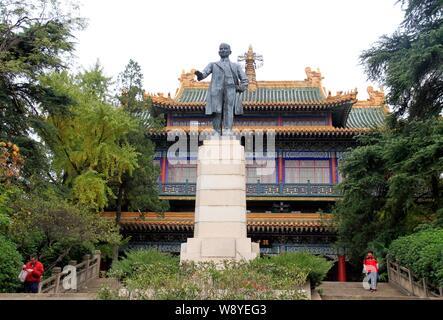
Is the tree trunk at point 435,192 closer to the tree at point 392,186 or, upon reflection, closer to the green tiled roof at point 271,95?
the tree at point 392,186

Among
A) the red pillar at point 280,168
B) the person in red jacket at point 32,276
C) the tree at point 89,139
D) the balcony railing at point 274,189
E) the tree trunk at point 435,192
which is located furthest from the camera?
the red pillar at point 280,168

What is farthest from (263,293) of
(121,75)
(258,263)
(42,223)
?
(121,75)

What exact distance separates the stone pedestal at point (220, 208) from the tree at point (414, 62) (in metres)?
6.47

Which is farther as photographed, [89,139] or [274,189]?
[274,189]

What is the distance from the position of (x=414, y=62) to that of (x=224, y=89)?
614 centimetres

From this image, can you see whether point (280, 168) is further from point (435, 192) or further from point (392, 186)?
point (392, 186)

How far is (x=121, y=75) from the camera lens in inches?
803

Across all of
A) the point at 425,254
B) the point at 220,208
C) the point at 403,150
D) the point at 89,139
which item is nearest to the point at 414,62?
the point at 403,150

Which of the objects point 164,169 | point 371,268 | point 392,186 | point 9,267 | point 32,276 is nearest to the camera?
point 32,276

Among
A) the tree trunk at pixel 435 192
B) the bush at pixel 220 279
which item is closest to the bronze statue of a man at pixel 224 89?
the bush at pixel 220 279

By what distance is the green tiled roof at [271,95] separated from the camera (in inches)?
1098

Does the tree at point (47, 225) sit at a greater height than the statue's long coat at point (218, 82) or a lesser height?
lesser

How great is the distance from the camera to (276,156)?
25625 millimetres

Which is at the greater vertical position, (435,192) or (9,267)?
(435,192)
